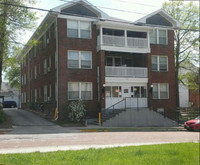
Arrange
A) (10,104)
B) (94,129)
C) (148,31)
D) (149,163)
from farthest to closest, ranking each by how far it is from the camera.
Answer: (10,104) < (148,31) < (94,129) < (149,163)

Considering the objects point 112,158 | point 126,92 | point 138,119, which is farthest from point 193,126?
point 112,158

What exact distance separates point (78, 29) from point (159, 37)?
29.8ft

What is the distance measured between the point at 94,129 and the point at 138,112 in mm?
5970

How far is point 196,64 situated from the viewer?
110 feet

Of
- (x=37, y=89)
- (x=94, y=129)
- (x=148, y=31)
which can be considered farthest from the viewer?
(x=37, y=89)

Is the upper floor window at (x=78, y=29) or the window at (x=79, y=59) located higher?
the upper floor window at (x=78, y=29)

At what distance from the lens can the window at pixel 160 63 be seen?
26703mm

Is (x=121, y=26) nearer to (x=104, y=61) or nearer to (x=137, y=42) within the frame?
(x=137, y=42)

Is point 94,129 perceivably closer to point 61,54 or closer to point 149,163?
point 61,54

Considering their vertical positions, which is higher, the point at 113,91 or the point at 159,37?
the point at 159,37

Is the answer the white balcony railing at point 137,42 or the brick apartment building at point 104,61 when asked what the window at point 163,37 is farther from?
the white balcony railing at point 137,42

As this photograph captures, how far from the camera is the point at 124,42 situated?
24.6 m

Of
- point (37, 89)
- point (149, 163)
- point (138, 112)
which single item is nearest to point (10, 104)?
point (37, 89)

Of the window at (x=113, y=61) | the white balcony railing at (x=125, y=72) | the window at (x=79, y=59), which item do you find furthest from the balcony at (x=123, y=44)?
the window at (x=113, y=61)
